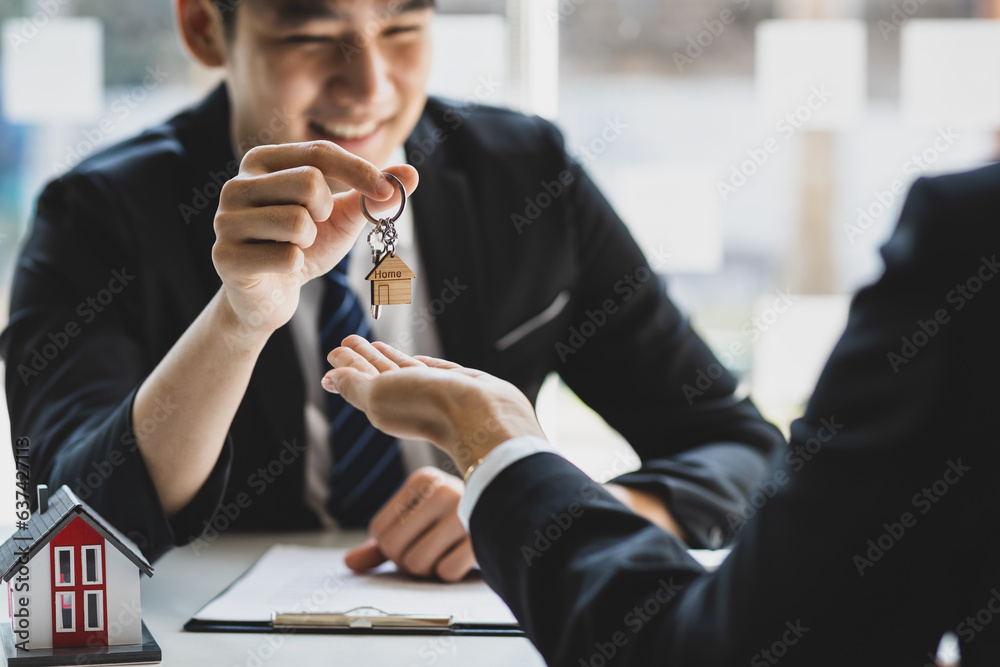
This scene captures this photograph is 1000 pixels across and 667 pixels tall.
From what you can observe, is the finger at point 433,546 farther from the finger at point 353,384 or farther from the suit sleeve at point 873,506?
the suit sleeve at point 873,506

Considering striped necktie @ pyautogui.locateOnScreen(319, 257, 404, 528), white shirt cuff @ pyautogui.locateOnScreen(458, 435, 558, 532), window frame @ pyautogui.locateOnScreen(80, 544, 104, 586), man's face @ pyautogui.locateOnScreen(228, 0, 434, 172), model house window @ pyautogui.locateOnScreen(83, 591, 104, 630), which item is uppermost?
man's face @ pyautogui.locateOnScreen(228, 0, 434, 172)

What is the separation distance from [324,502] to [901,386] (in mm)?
1238

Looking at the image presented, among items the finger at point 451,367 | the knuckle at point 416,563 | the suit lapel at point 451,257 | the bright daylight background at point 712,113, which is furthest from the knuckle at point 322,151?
the bright daylight background at point 712,113

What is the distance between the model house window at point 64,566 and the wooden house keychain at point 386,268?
0.43 meters

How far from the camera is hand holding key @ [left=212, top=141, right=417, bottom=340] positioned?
1051 mm

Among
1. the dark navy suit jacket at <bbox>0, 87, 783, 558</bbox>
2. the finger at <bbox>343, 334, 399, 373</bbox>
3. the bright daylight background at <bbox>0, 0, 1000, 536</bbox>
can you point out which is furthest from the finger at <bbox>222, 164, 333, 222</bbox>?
the bright daylight background at <bbox>0, 0, 1000, 536</bbox>

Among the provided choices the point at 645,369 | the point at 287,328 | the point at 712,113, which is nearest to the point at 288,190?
the point at 287,328

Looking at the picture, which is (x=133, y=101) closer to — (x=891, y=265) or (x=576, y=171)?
(x=576, y=171)

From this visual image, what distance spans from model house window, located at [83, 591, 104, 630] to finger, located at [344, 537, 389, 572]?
38 centimetres

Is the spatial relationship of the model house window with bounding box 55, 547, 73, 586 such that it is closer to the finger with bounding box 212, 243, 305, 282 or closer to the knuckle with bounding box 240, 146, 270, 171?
the finger with bounding box 212, 243, 305, 282

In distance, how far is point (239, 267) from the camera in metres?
1.12

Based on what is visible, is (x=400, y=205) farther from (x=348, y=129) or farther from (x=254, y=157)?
(x=348, y=129)

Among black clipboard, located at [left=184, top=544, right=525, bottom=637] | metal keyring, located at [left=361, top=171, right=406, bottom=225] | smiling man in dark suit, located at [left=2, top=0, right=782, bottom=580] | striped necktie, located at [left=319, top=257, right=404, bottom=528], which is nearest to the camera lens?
metal keyring, located at [left=361, top=171, right=406, bottom=225]

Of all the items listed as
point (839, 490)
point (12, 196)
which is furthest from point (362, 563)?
point (12, 196)
